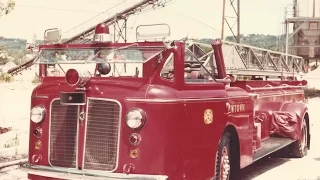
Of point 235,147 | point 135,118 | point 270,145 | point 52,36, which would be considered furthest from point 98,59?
point 270,145

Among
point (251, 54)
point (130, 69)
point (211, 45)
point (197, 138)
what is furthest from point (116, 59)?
point (251, 54)

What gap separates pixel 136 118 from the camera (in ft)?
17.9

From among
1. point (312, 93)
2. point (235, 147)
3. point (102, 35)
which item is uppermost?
point (102, 35)

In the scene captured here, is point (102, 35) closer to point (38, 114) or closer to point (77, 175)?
point (38, 114)

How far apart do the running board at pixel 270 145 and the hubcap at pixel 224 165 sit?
4.02 feet

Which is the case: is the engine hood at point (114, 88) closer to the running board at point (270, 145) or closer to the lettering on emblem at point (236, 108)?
the lettering on emblem at point (236, 108)

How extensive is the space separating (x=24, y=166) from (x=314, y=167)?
19.7 feet

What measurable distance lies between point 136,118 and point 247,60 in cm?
557

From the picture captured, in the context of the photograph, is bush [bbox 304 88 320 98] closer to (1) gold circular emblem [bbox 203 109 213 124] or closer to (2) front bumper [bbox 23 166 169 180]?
(1) gold circular emblem [bbox 203 109 213 124]

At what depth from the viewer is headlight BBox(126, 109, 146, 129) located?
5465mm

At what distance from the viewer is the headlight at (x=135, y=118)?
17.9 feet

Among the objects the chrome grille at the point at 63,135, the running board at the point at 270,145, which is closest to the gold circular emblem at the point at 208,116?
the chrome grille at the point at 63,135

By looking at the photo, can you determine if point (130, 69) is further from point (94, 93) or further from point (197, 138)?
point (197, 138)

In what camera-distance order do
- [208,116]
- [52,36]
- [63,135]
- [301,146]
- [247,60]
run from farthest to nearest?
[301,146] < [247,60] < [52,36] < [208,116] < [63,135]
